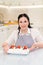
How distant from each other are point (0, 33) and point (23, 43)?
1284 mm

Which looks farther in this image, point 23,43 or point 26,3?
point 26,3

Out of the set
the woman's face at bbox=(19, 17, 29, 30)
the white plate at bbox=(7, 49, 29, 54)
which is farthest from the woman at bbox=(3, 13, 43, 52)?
the white plate at bbox=(7, 49, 29, 54)

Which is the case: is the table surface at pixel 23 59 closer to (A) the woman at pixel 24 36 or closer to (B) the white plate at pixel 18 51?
(B) the white plate at pixel 18 51

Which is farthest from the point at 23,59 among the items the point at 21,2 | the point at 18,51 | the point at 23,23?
the point at 21,2

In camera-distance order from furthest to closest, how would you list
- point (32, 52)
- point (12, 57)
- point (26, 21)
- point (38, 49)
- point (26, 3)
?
point (26, 3), point (26, 21), point (38, 49), point (32, 52), point (12, 57)

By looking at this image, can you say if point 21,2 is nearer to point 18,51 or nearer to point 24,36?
point 24,36

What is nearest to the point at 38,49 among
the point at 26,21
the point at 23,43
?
the point at 23,43

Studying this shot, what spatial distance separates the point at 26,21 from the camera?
1638 millimetres

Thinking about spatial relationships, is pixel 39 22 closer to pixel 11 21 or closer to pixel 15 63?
pixel 11 21

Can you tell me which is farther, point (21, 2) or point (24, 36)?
point (21, 2)

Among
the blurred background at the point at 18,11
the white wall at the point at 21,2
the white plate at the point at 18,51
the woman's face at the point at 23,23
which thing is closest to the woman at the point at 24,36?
the woman's face at the point at 23,23

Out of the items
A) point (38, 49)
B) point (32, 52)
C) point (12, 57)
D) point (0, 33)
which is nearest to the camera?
point (12, 57)

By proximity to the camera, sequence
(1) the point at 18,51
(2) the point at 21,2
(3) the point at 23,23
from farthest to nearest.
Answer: (2) the point at 21,2 → (3) the point at 23,23 → (1) the point at 18,51

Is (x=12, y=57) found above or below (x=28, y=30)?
below
